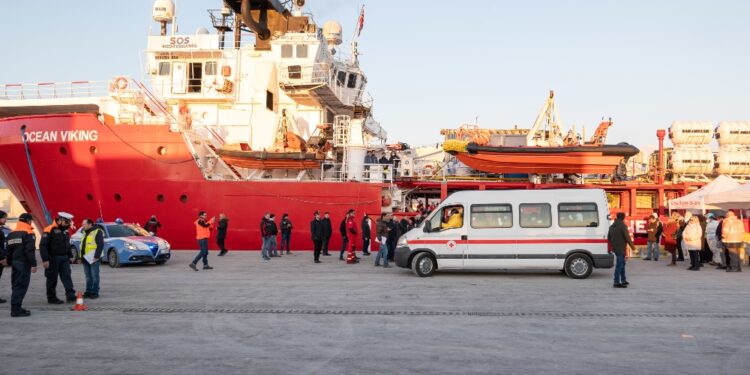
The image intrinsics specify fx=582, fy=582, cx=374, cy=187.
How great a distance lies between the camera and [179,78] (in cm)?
2353

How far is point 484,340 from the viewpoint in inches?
272

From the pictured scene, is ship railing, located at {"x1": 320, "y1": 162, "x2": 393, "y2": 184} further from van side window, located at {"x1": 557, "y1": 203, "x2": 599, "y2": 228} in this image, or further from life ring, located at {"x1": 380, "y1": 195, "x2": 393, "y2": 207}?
van side window, located at {"x1": 557, "y1": 203, "x2": 599, "y2": 228}

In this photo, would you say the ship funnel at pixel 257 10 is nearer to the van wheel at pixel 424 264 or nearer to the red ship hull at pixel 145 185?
the red ship hull at pixel 145 185

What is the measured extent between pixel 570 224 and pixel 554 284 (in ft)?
5.63

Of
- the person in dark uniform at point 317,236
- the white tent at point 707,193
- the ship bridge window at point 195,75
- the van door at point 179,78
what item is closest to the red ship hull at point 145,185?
the person in dark uniform at point 317,236

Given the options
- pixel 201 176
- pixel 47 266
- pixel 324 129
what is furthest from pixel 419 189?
pixel 47 266

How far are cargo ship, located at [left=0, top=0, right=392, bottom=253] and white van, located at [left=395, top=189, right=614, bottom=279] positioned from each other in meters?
7.72

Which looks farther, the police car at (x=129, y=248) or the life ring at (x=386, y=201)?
the life ring at (x=386, y=201)

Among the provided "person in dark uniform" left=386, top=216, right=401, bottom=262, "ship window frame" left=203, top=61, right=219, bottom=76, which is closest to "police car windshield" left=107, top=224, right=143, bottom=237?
"person in dark uniform" left=386, top=216, right=401, bottom=262

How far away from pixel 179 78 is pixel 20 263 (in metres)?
16.1

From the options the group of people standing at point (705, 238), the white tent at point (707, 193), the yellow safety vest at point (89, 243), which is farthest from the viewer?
the white tent at point (707, 193)

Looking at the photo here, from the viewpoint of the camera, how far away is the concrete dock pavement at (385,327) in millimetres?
5812

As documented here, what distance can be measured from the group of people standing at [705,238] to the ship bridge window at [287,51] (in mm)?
14940

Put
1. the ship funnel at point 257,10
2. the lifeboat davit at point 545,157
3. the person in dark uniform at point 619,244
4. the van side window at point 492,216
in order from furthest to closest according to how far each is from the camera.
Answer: the ship funnel at point 257,10 < the lifeboat davit at point 545,157 < the van side window at point 492,216 < the person in dark uniform at point 619,244
